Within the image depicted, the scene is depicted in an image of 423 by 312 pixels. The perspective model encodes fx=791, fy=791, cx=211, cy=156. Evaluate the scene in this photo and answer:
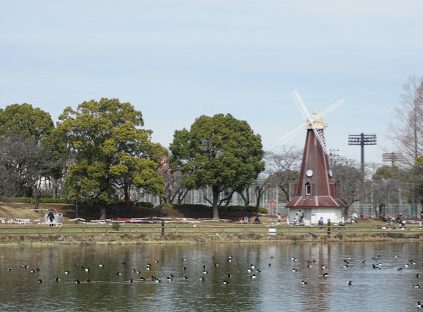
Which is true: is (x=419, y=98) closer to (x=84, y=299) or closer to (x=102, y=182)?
(x=102, y=182)

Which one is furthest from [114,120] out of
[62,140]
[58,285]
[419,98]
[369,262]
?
[58,285]

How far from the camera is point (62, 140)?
86.4 metres

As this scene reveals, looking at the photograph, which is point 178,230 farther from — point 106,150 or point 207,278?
point 207,278

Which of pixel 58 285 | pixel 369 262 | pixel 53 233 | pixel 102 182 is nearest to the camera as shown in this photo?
pixel 58 285

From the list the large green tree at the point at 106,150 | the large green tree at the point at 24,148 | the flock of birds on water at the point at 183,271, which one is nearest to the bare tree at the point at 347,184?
the large green tree at the point at 106,150

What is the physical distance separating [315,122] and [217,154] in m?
11.9

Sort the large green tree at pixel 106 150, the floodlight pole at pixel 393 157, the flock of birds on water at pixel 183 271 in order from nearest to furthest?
the flock of birds on water at pixel 183 271, the large green tree at pixel 106 150, the floodlight pole at pixel 393 157

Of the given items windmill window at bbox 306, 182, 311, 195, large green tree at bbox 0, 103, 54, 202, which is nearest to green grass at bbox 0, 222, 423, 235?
windmill window at bbox 306, 182, 311, 195

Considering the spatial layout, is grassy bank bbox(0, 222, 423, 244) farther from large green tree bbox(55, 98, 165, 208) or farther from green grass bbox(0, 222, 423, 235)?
large green tree bbox(55, 98, 165, 208)

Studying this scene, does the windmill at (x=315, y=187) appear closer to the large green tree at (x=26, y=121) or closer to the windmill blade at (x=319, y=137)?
the windmill blade at (x=319, y=137)

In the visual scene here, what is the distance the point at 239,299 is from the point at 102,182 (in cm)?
5085

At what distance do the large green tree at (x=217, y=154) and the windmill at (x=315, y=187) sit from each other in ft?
22.8

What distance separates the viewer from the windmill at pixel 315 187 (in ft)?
278

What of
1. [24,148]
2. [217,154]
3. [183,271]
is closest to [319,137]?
[217,154]
